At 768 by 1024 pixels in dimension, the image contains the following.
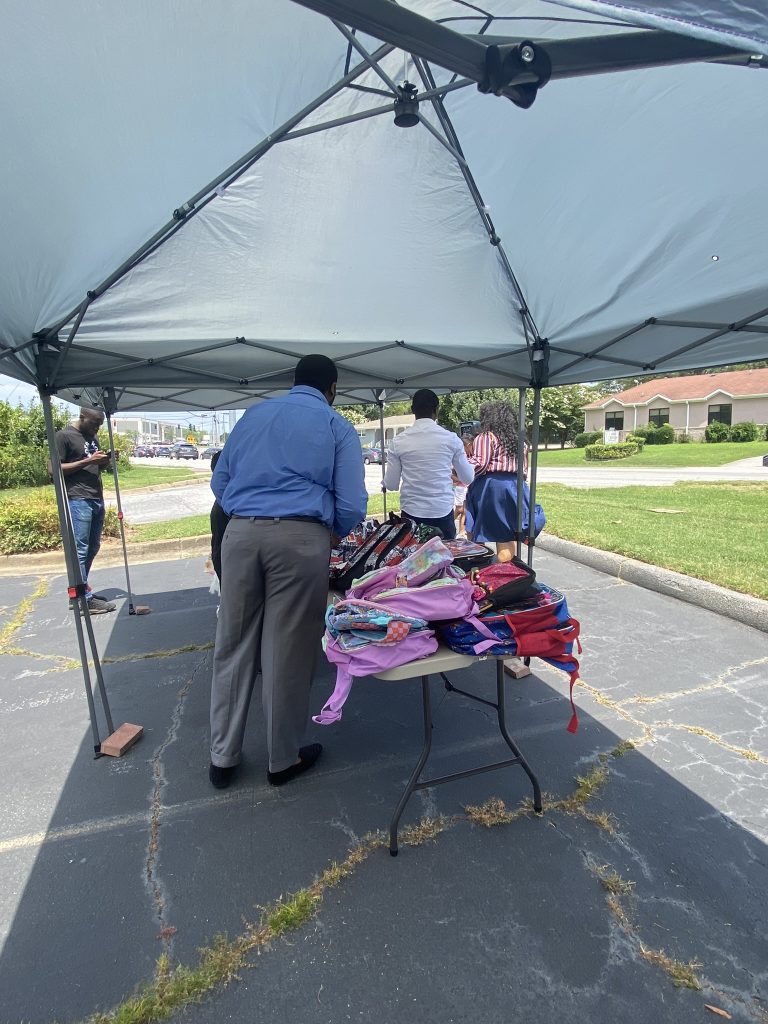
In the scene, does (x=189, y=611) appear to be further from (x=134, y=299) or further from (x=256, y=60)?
(x=256, y=60)

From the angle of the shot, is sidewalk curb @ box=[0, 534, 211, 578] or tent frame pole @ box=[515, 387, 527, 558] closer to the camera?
tent frame pole @ box=[515, 387, 527, 558]

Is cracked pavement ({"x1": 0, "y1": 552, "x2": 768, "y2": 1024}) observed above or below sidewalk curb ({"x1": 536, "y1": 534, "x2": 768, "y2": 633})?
below

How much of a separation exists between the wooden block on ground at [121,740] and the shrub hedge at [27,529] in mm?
5815

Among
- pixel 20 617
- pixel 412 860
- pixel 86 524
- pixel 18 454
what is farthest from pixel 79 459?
pixel 18 454

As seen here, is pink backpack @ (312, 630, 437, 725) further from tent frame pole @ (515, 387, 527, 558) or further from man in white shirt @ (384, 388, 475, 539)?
tent frame pole @ (515, 387, 527, 558)

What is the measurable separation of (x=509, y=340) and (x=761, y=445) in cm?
3024

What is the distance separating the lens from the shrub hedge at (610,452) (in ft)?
92.6

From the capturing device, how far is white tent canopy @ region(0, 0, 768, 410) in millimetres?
1670

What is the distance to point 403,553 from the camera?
2.97 meters

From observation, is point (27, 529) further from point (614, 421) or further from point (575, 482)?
point (614, 421)

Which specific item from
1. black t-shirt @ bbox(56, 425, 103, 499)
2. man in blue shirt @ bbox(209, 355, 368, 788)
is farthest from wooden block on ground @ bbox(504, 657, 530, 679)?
black t-shirt @ bbox(56, 425, 103, 499)

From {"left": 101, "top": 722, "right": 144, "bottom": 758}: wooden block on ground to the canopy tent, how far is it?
20cm

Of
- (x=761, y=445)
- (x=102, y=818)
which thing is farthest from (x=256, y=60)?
(x=761, y=445)

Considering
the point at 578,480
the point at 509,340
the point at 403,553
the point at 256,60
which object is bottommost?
the point at 578,480
